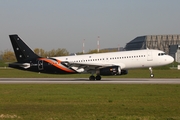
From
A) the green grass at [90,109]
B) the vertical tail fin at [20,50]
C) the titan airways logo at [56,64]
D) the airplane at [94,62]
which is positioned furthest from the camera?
the vertical tail fin at [20,50]

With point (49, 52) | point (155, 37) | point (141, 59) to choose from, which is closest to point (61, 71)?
point (141, 59)

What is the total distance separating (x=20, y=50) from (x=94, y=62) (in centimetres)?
972

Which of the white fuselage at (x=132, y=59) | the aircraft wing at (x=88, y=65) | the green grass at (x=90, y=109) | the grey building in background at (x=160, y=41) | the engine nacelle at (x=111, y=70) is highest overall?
the grey building in background at (x=160, y=41)

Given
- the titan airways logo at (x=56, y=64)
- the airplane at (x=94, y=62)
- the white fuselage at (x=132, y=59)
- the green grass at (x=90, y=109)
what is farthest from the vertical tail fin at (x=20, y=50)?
the green grass at (x=90, y=109)

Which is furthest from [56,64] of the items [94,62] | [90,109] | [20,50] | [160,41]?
[160,41]

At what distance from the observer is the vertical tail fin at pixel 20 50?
A: 153 ft

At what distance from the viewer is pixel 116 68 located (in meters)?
42.2

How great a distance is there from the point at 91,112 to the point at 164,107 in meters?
4.00

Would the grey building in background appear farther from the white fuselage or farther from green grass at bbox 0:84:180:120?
green grass at bbox 0:84:180:120

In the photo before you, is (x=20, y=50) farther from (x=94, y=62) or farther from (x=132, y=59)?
(x=132, y=59)

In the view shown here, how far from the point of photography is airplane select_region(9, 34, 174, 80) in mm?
43562

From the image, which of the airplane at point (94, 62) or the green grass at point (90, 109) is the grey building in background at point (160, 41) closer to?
the airplane at point (94, 62)

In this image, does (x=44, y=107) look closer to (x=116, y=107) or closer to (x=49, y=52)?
(x=116, y=107)

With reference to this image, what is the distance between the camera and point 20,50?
46.6 meters
